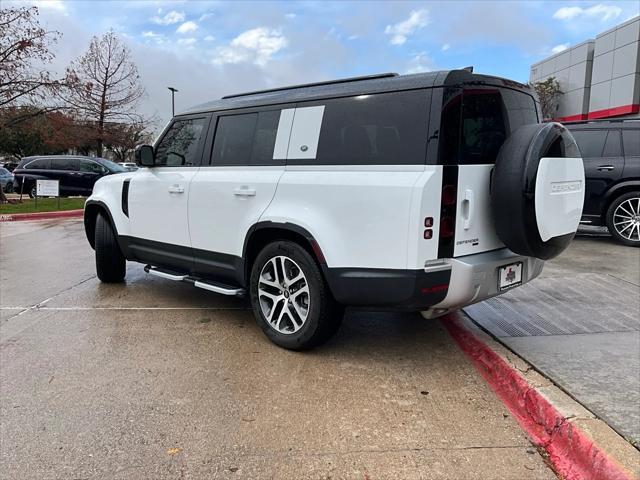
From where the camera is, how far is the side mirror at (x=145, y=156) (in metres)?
5.31

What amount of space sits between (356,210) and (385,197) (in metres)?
0.23

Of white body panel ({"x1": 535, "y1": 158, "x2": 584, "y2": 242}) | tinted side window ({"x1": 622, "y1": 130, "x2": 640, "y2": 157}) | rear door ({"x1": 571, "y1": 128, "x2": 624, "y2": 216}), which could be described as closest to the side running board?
white body panel ({"x1": 535, "y1": 158, "x2": 584, "y2": 242})

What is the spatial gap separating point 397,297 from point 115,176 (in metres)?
4.00

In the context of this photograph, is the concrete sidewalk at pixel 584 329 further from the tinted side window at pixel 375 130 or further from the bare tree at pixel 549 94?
the bare tree at pixel 549 94

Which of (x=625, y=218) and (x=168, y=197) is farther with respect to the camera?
(x=625, y=218)

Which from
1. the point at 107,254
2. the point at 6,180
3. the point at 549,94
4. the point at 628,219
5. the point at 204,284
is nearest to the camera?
the point at 204,284

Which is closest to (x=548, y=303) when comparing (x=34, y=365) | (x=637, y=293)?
(x=637, y=293)

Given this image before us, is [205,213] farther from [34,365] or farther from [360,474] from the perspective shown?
[360,474]

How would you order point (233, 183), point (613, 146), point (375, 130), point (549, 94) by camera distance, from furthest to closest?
point (549, 94)
point (613, 146)
point (233, 183)
point (375, 130)

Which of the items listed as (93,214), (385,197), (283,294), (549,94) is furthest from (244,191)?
(549,94)

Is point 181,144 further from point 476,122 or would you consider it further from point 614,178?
point 614,178

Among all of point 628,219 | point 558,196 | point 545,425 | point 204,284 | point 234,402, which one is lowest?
point 234,402

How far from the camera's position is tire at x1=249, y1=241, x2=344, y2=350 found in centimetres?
380

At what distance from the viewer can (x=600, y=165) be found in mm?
8539
